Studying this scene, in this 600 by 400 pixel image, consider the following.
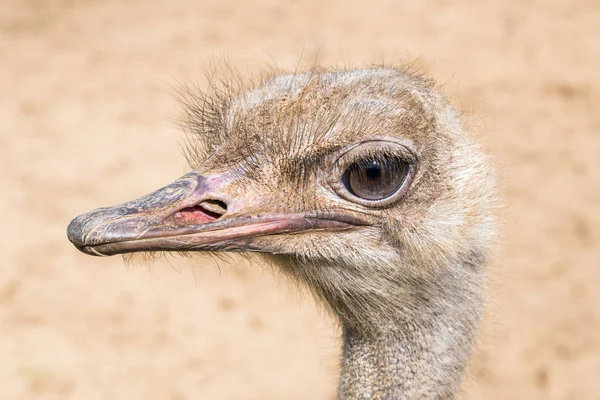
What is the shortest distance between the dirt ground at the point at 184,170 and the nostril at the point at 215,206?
2.29 feet

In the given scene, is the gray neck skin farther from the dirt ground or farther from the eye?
the eye

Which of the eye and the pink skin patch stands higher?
the eye

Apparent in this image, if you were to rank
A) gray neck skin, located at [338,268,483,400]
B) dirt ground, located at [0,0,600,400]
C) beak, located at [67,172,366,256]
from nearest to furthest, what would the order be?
beak, located at [67,172,366,256], gray neck skin, located at [338,268,483,400], dirt ground, located at [0,0,600,400]

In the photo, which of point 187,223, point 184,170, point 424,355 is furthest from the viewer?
point 184,170

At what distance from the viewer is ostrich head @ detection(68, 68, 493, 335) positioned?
200 centimetres

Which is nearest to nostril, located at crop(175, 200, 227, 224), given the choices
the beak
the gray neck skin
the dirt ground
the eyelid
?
the beak

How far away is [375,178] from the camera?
206 cm

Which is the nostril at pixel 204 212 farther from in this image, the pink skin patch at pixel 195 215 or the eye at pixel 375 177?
the eye at pixel 375 177

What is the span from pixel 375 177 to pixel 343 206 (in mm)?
104

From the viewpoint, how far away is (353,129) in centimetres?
204

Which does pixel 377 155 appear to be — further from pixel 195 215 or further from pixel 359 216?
pixel 195 215

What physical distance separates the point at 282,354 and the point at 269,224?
2419 millimetres

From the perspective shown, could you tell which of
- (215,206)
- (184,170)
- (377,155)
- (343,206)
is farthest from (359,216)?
(184,170)

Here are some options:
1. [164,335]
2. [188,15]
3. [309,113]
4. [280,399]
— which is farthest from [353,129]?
[188,15]
